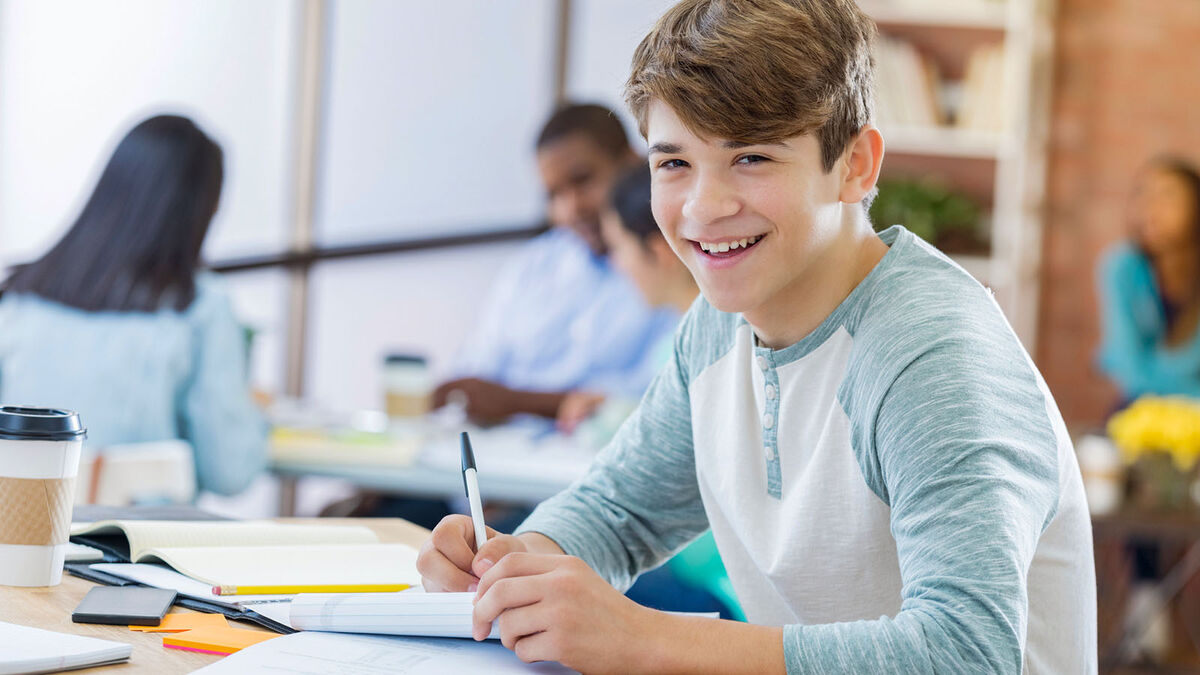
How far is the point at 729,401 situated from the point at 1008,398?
13.0 inches

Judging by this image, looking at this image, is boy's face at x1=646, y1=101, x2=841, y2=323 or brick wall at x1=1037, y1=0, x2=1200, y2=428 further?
brick wall at x1=1037, y1=0, x2=1200, y2=428

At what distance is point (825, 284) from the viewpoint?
1.18m

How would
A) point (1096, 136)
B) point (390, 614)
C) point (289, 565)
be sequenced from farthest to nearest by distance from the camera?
point (1096, 136) → point (289, 565) → point (390, 614)

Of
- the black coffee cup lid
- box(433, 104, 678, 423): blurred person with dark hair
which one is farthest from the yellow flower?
the black coffee cup lid

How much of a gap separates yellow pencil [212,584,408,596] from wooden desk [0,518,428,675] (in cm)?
5

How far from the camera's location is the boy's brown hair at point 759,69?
3.56 ft

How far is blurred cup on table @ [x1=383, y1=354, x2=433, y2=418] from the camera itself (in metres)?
3.04

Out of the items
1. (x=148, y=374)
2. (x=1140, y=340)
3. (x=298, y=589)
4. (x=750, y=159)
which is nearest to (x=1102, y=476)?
(x=1140, y=340)

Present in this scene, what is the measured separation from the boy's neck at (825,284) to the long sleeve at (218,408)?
1679mm

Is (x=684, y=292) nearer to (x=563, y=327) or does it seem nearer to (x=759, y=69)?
(x=563, y=327)

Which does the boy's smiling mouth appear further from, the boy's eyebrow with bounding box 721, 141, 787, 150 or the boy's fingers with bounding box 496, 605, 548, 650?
the boy's fingers with bounding box 496, 605, 548, 650

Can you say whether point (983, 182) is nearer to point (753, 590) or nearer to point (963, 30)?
point (963, 30)

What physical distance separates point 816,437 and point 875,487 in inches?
3.3

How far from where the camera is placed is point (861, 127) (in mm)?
1186
